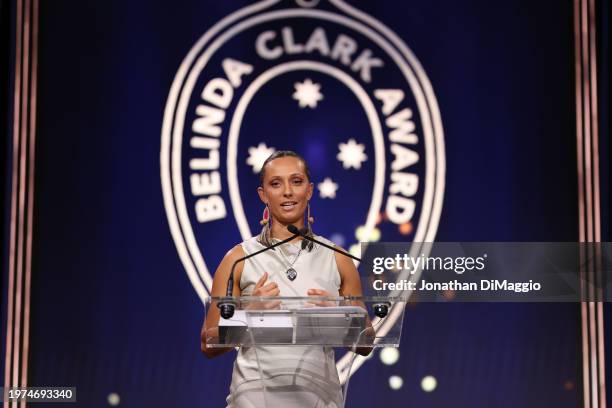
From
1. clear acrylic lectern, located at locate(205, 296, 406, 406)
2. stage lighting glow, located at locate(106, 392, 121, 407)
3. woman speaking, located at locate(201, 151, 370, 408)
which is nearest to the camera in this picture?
clear acrylic lectern, located at locate(205, 296, 406, 406)

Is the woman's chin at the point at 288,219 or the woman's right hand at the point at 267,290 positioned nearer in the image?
the woman's right hand at the point at 267,290

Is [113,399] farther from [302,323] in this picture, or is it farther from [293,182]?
[302,323]

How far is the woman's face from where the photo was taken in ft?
10.3

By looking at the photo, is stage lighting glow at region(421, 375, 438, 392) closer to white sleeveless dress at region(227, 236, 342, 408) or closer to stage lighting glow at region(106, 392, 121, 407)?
stage lighting glow at region(106, 392, 121, 407)

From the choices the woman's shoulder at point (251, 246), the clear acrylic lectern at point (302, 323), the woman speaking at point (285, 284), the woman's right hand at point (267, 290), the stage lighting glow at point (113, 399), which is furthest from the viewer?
the stage lighting glow at point (113, 399)

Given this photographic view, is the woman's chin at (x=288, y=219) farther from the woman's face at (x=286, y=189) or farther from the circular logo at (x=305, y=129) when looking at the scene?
the circular logo at (x=305, y=129)

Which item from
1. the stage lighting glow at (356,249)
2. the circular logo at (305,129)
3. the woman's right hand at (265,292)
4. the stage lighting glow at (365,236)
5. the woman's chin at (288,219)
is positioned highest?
the circular logo at (305,129)

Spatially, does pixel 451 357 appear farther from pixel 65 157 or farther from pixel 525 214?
pixel 65 157

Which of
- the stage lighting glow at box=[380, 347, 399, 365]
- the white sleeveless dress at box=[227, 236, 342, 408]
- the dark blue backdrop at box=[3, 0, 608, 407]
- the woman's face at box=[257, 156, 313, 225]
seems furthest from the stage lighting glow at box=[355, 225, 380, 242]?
the white sleeveless dress at box=[227, 236, 342, 408]

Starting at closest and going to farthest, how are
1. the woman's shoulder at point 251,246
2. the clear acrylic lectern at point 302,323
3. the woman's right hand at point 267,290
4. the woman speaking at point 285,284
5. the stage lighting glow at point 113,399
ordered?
the clear acrylic lectern at point 302,323, the woman's right hand at point 267,290, the woman speaking at point 285,284, the woman's shoulder at point 251,246, the stage lighting glow at point 113,399

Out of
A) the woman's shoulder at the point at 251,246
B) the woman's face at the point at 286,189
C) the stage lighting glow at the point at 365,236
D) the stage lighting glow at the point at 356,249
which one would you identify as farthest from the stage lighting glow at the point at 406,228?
the woman's shoulder at the point at 251,246

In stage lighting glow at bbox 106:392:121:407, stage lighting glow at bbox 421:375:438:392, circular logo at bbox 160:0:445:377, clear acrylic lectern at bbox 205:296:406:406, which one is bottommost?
stage lighting glow at bbox 106:392:121:407

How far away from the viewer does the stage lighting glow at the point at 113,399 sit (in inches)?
175

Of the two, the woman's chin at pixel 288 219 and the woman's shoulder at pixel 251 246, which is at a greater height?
the woman's chin at pixel 288 219
